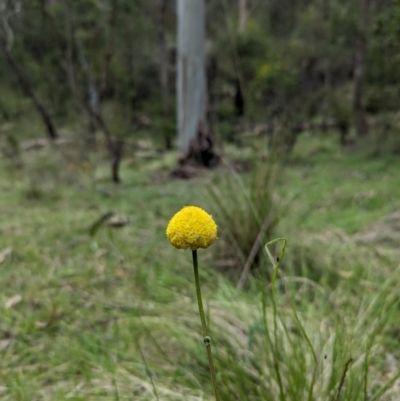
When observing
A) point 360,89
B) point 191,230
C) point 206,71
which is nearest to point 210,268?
point 191,230

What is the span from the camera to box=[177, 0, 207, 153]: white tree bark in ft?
17.4

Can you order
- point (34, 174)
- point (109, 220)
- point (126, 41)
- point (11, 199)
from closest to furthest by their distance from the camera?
point (109, 220)
point (11, 199)
point (34, 174)
point (126, 41)

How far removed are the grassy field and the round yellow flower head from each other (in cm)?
11

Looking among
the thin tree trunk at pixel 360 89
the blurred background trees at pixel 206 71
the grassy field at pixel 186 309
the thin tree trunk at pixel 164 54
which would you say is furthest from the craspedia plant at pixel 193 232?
the thin tree trunk at pixel 164 54

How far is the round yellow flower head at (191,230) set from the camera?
0.53m

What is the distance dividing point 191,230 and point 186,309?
0.89m

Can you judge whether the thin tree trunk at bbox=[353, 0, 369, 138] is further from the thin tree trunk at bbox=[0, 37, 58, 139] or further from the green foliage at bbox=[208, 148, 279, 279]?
the green foliage at bbox=[208, 148, 279, 279]

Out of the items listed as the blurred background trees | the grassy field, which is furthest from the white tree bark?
the grassy field

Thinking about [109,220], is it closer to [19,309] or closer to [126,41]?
[19,309]

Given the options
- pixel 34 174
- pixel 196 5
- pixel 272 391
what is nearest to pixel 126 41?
pixel 196 5

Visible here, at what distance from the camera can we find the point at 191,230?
529mm

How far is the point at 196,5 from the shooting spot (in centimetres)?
523

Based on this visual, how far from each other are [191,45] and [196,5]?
453 mm

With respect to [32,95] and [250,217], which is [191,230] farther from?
[32,95]
